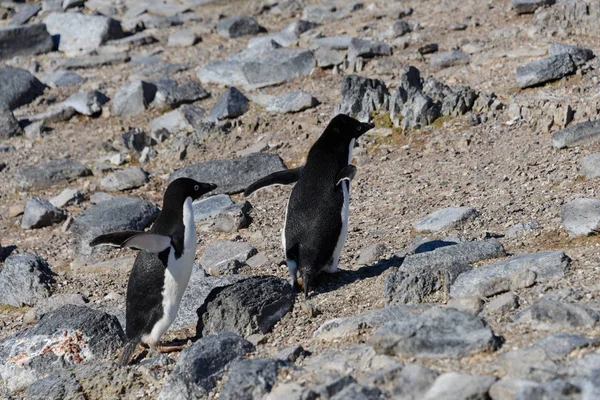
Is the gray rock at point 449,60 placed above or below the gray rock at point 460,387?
below

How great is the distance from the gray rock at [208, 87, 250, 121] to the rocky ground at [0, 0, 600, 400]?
0.07 feet

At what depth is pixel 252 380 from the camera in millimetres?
3980

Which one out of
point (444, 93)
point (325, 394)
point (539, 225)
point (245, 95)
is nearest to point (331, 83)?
point (245, 95)

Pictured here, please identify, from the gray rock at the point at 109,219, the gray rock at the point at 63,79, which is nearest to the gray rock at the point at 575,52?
the gray rock at the point at 109,219

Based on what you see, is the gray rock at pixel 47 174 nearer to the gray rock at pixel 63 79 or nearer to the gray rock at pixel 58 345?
the gray rock at pixel 63 79

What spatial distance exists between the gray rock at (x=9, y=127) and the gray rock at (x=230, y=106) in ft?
7.05

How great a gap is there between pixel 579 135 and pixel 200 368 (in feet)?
12.9

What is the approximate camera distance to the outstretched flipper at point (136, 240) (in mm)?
4715

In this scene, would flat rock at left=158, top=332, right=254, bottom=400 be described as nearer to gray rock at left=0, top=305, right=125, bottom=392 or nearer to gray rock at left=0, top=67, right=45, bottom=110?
gray rock at left=0, top=305, right=125, bottom=392

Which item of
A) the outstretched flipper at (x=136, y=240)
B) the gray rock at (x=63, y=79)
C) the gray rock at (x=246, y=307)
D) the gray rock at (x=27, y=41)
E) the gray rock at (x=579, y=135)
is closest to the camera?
the outstretched flipper at (x=136, y=240)

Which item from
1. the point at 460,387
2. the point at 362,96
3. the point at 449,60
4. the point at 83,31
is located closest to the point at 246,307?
the point at 460,387

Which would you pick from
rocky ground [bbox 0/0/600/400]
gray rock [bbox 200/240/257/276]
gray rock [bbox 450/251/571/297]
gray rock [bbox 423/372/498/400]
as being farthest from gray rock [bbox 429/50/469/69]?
gray rock [bbox 423/372/498/400]

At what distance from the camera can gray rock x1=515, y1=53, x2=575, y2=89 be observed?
8430mm

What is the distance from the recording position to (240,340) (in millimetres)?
4582
